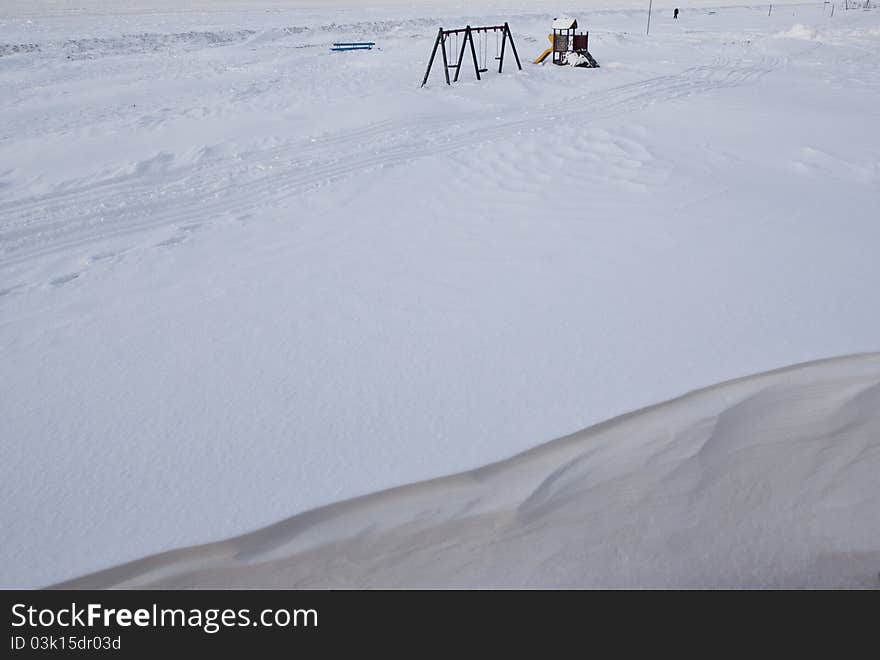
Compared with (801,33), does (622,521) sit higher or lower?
lower

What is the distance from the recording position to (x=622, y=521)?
8.50 feet

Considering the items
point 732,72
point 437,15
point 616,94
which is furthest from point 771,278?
point 437,15

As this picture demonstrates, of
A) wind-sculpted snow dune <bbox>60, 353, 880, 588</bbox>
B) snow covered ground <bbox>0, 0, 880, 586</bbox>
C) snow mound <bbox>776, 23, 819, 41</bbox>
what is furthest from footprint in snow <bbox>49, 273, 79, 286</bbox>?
snow mound <bbox>776, 23, 819, 41</bbox>

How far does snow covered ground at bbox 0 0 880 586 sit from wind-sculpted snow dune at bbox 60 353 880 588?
0.10 metres

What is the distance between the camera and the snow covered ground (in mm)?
2814

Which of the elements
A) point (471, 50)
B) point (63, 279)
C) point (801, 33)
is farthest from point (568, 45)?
point (63, 279)

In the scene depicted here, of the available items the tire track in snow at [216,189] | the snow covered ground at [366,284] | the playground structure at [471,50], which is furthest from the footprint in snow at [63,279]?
the playground structure at [471,50]

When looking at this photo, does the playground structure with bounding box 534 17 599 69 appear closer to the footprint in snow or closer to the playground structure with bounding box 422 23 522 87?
the playground structure with bounding box 422 23 522 87

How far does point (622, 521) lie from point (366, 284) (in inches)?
86.3

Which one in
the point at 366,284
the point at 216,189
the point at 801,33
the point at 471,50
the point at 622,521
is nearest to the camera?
the point at 622,521

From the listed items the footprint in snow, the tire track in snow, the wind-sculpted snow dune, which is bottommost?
the wind-sculpted snow dune

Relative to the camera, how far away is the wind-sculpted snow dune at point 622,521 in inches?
93.6

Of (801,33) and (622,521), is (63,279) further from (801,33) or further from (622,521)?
(801,33)
